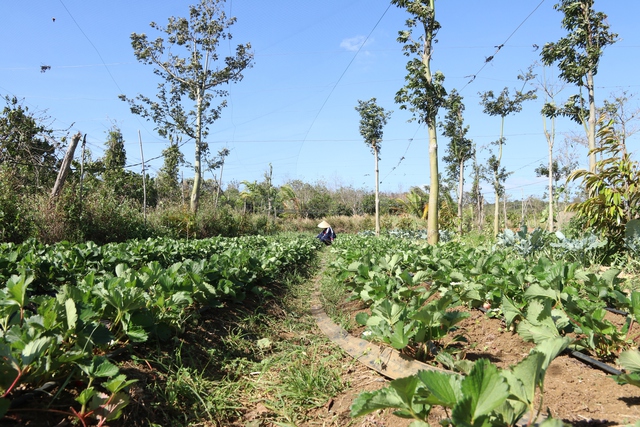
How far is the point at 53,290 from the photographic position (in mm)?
4121

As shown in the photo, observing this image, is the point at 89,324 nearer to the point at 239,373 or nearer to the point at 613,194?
the point at 239,373

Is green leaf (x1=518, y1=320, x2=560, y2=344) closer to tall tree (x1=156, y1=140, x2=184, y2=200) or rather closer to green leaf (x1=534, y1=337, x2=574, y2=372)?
Answer: green leaf (x1=534, y1=337, x2=574, y2=372)

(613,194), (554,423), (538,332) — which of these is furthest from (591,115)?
(554,423)

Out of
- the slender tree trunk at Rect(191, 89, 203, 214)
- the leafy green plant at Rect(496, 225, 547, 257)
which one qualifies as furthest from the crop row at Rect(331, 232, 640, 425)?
the slender tree trunk at Rect(191, 89, 203, 214)

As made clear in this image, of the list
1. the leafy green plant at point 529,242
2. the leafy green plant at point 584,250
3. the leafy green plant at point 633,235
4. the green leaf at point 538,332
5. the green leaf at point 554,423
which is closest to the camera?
the green leaf at point 554,423

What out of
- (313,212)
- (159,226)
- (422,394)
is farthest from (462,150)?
(422,394)

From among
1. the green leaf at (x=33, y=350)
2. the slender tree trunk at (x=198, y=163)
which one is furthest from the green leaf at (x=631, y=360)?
the slender tree trunk at (x=198, y=163)

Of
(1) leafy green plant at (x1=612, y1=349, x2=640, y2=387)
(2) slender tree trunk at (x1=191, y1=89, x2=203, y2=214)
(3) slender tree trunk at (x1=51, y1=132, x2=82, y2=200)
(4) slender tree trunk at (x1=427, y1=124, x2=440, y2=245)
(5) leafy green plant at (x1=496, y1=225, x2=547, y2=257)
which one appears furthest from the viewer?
(2) slender tree trunk at (x1=191, y1=89, x2=203, y2=214)

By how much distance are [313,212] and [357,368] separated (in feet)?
122

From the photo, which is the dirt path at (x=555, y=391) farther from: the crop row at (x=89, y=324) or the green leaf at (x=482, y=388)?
the crop row at (x=89, y=324)

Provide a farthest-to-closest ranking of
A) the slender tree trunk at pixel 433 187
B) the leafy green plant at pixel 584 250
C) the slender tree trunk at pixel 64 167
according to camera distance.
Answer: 1. the slender tree trunk at pixel 433 187
2. the slender tree trunk at pixel 64 167
3. the leafy green plant at pixel 584 250

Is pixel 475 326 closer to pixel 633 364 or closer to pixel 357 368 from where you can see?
pixel 357 368

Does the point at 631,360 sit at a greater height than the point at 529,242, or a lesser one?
lesser

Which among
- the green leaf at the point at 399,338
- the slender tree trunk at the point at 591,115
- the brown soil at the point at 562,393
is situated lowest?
the brown soil at the point at 562,393
